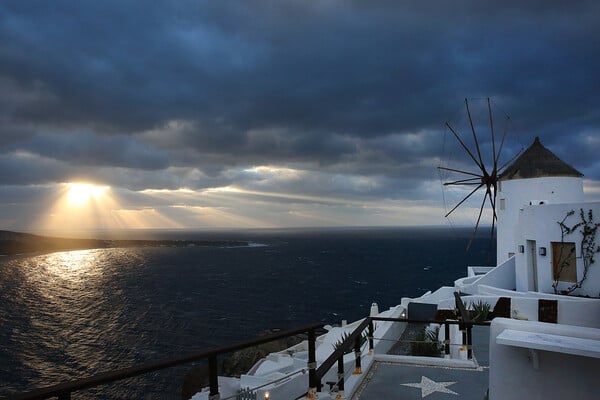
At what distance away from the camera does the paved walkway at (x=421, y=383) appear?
6863 millimetres

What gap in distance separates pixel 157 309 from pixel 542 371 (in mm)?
60405

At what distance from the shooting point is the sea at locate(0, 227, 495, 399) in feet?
118

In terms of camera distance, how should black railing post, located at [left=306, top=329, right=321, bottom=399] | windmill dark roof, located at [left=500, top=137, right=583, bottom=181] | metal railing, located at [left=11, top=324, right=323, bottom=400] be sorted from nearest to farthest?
metal railing, located at [left=11, top=324, right=323, bottom=400], black railing post, located at [left=306, top=329, right=321, bottom=399], windmill dark roof, located at [left=500, top=137, right=583, bottom=181]

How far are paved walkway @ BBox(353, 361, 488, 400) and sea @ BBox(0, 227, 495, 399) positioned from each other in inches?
569

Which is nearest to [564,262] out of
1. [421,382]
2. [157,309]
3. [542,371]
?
[421,382]

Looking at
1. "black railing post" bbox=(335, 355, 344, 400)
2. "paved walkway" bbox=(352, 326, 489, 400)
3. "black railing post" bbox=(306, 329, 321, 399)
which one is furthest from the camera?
"paved walkway" bbox=(352, 326, 489, 400)

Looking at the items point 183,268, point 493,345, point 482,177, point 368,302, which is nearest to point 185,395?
point 482,177

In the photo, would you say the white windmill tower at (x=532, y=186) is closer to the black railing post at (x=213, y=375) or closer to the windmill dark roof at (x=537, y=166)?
the windmill dark roof at (x=537, y=166)

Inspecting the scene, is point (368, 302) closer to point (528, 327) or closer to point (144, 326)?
point (144, 326)

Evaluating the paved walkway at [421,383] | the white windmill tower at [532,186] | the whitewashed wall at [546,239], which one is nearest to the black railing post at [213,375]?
the paved walkway at [421,383]

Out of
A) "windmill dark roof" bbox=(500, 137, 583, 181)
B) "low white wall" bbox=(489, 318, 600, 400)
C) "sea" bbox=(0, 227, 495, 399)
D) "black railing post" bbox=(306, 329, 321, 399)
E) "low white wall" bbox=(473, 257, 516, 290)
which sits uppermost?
"windmill dark roof" bbox=(500, 137, 583, 181)

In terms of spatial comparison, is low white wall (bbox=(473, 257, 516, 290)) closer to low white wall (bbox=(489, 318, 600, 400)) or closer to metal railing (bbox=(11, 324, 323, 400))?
low white wall (bbox=(489, 318, 600, 400))

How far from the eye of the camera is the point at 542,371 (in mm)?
3988

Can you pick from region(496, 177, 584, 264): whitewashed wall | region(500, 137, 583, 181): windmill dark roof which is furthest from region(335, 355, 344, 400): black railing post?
region(500, 137, 583, 181): windmill dark roof
